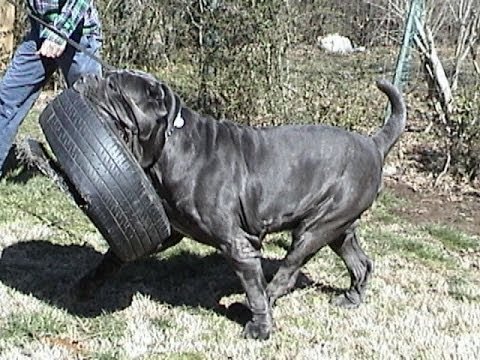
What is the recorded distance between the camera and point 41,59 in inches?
266

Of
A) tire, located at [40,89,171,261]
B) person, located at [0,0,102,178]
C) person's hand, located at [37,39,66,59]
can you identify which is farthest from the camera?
person, located at [0,0,102,178]

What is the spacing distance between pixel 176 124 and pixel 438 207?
175 inches

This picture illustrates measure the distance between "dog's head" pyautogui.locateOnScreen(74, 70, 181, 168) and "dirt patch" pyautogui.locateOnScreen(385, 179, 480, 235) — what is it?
13.4 ft

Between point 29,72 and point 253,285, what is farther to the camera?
point 29,72

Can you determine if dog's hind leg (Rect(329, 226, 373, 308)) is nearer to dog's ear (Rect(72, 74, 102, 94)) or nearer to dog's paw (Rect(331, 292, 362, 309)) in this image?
dog's paw (Rect(331, 292, 362, 309))

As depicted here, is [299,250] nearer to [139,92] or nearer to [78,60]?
[139,92]

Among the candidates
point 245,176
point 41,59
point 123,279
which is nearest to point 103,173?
point 245,176

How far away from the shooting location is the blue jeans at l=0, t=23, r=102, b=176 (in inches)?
265

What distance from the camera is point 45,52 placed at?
627 centimetres

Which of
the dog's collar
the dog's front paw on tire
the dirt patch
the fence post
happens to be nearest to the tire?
the dog's collar

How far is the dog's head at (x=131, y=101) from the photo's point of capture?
471cm

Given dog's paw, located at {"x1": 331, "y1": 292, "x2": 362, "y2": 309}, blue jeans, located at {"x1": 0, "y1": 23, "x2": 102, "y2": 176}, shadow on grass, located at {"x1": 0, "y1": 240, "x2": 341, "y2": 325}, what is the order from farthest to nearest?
blue jeans, located at {"x1": 0, "y1": 23, "x2": 102, "y2": 176} → dog's paw, located at {"x1": 331, "y1": 292, "x2": 362, "y2": 309} → shadow on grass, located at {"x1": 0, "y1": 240, "x2": 341, "y2": 325}

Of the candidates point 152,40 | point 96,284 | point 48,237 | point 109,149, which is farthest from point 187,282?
point 152,40

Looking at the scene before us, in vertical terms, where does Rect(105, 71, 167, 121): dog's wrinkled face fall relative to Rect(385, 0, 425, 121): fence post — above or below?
above
